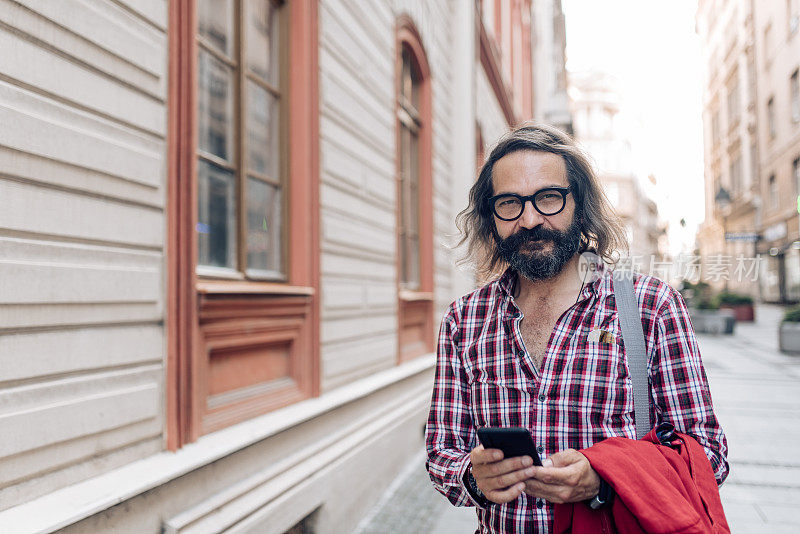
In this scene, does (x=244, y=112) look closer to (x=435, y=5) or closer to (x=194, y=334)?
(x=194, y=334)

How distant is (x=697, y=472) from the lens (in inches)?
63.2

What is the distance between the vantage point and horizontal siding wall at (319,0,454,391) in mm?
4664

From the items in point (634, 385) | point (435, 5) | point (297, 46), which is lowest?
point (634, 385)

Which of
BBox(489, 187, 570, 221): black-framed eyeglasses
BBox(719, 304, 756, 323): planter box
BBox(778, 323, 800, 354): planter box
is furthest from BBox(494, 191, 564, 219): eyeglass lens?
BBox(719, 304, 756, 323): planter box

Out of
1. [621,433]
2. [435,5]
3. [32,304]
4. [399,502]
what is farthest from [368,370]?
[435,5]

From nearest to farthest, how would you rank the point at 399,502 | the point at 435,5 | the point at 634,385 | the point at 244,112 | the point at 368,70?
the point at 634,385 → the point at 244,112 → the point at 399,502 → the point at 368,70 → the point at 435,5

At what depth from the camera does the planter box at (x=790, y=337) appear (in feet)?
39.8

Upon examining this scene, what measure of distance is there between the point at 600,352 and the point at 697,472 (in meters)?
0.37

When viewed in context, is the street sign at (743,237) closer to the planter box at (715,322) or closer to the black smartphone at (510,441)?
the planter box at (715,322)

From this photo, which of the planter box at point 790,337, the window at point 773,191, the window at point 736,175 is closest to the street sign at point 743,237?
the window at point 773,191

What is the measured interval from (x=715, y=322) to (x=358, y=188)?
14.9 metres

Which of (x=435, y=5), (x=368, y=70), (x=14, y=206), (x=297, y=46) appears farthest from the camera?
(x=435, y=5)

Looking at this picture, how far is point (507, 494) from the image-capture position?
159 centimetres

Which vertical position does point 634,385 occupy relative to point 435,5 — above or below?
below
